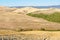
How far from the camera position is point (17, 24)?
49.8ft

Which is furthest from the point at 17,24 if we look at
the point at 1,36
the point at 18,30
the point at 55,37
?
the point at 55,37

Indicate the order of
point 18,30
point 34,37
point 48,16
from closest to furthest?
point 34,37, point 18,30, point 48,16

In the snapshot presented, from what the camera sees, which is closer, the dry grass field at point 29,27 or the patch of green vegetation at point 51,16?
the dry grass field at point 29,27

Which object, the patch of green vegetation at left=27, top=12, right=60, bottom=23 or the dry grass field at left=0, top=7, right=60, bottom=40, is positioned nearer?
the dry grass field at left=0, top=7, right=60, bottom=40

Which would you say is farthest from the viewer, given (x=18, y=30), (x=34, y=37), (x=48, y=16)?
(x=48, y=16)

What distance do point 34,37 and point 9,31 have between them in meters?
2.00

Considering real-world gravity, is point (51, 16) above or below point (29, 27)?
above

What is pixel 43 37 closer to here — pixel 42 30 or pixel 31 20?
pixel 42 30

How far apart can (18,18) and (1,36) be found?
2.23 m

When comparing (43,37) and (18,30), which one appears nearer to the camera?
(43,37)

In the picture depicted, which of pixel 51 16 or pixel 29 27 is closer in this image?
pixel 29 27

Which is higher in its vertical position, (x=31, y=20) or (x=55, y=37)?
(x=31, y=20)

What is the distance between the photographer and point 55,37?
14.1m

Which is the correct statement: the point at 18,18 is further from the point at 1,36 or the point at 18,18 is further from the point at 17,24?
the point at 1,36
